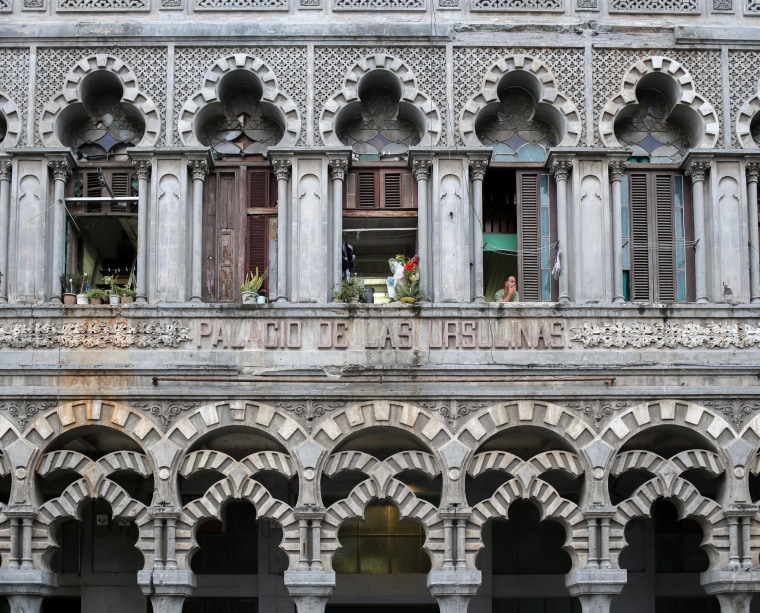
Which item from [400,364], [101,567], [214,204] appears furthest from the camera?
[101,567]

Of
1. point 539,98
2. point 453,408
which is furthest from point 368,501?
point 539,98

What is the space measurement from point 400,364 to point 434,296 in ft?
4.22

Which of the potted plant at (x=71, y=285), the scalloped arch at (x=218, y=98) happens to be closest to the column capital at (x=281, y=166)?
the scalloped arch at (x=218, y=98)

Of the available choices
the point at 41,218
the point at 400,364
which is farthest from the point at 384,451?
the point at 41,218

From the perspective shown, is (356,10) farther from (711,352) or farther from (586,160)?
(711,352)

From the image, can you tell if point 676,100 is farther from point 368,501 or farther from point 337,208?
point 368,501

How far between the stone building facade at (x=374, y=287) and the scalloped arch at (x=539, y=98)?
0.14 ft

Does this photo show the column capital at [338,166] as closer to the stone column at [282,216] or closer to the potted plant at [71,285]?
the stone column at [282,216]

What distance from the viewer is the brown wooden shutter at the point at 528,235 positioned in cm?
2344

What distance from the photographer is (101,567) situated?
25469mm

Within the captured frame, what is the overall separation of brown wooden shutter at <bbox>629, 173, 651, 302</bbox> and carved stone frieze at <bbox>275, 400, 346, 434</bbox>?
527cm

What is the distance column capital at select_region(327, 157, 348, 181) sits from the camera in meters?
23.3

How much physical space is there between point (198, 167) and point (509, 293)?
17.7 ft

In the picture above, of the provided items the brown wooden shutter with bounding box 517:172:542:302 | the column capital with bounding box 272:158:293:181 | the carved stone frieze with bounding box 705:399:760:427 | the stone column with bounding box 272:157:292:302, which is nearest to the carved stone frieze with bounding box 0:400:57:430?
the stone column with bounding box 272:157:292:302
